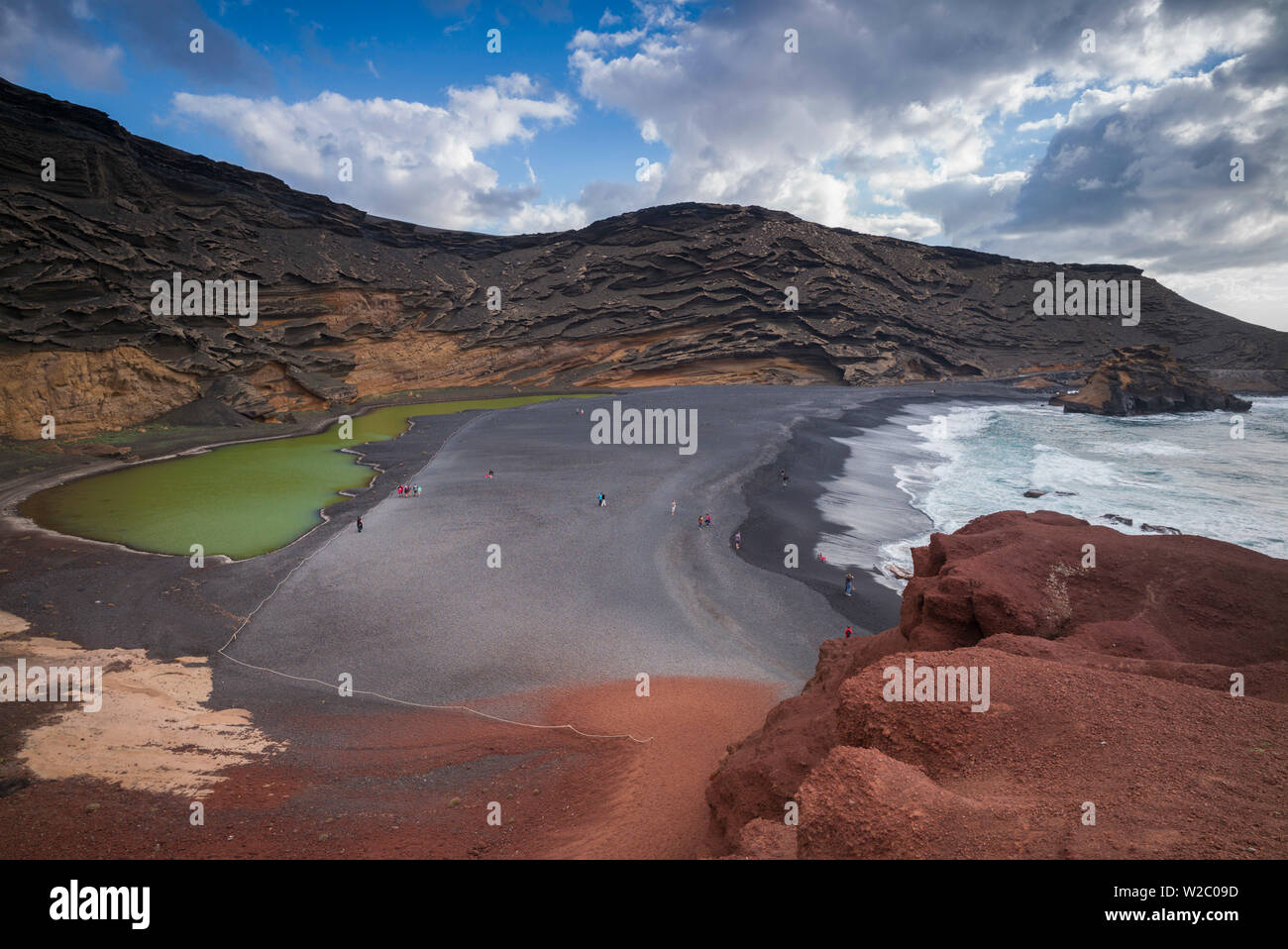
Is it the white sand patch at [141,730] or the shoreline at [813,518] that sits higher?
the shoreline at [813,518]

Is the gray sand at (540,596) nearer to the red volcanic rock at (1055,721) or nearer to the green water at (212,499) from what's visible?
the green water at (212,499)

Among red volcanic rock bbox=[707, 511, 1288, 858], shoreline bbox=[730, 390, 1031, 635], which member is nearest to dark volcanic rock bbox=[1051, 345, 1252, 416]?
shoreline bbox=[730, 390, 1031, 635]

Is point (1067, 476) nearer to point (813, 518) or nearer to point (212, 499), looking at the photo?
point (813, 518)

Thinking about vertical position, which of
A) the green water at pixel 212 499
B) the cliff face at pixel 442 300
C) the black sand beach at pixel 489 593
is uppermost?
the cliff face at pixel 442 300

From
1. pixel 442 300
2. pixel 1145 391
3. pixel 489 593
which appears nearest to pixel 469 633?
pixel 489 593

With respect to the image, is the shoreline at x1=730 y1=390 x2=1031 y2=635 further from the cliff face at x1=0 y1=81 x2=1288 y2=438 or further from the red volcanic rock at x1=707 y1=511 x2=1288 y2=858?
the cliff face at x1=0 y1=81 x2=1288 y2=438

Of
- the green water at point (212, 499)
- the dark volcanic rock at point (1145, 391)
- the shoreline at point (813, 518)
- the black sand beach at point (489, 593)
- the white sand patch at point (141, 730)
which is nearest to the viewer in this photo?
the white sand patch at point (141, 730)

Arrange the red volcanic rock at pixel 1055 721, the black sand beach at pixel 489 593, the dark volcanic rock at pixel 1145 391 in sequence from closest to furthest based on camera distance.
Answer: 1. the red volcanic rock at pixel 1055 721
2. the black sand beach at pixel 489 593
3. the dark volcanic rock at pixel 1145 391

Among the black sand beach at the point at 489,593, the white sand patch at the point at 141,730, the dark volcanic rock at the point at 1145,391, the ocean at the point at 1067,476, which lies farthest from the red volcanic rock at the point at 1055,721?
the dark volcanic rock at the point at 1145,391
